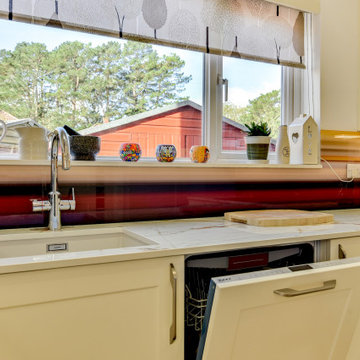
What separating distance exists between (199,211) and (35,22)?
1050 mm

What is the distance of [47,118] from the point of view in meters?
1.63

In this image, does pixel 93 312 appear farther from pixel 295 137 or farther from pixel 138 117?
pixel 295 137

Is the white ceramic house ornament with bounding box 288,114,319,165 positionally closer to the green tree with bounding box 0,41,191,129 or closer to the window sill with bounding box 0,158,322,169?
the window sill with bounding box 0,158,322,169

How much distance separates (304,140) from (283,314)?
107 centimetres

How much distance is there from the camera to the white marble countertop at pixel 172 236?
3.26 ft

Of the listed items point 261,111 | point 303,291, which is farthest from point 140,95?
point 303,291

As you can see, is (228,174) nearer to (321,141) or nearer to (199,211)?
(199,211)

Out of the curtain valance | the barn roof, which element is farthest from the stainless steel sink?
the curtain valance

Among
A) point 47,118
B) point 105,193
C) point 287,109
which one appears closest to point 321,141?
point 287,109

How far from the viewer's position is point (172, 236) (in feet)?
4.40

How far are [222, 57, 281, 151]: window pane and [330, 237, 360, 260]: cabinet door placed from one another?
80 centimetres

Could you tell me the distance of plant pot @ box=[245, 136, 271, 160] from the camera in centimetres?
193

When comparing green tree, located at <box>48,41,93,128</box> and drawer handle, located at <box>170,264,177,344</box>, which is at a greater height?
green tree, located at <box>48,41,93,128</box>

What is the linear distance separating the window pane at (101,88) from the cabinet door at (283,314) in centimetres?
100
